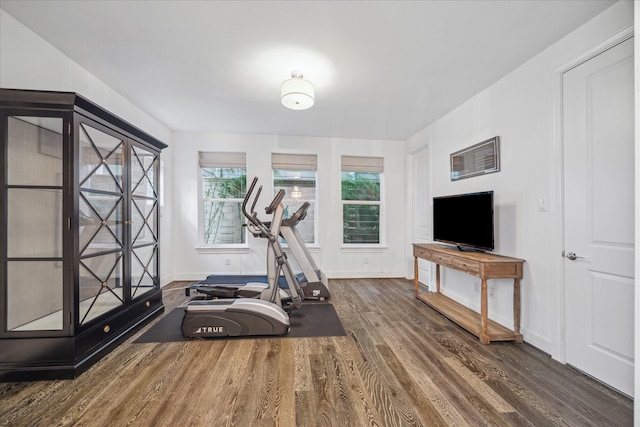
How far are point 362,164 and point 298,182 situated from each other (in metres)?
1.26

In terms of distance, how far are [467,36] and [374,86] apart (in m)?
1.02

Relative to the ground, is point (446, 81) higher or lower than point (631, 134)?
higher

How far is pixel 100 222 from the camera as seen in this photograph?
2240mm

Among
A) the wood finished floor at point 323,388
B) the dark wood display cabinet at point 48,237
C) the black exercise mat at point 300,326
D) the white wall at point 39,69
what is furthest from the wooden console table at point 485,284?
the white wall at point 39,69

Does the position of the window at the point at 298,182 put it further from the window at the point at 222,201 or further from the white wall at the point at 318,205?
the window at the point at 222,201

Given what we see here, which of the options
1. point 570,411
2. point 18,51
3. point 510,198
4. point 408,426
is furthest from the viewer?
point 510,198

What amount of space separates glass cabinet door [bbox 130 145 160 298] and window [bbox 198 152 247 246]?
65.6 inches

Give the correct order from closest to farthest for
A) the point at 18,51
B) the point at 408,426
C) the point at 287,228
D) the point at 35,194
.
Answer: the point at 408,426 < the point at 35,194 < the point at 18,51 < the point at 287,228

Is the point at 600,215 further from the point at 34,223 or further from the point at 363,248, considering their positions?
the point at 34,223

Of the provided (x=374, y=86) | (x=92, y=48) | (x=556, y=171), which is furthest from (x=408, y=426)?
(x=92, y=48)

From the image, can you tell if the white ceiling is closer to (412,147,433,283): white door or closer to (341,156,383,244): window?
(412,147,433,283): white door

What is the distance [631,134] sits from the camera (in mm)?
1716

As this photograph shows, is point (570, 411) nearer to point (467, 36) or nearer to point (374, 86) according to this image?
point (467, 36)

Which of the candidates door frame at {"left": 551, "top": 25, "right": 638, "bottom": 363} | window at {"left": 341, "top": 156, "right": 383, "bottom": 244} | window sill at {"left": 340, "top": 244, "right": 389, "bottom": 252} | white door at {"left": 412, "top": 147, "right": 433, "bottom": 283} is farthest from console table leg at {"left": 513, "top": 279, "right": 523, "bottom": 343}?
window at {"left": 341, "top": 156, "right": 383, "bottom": 244}
